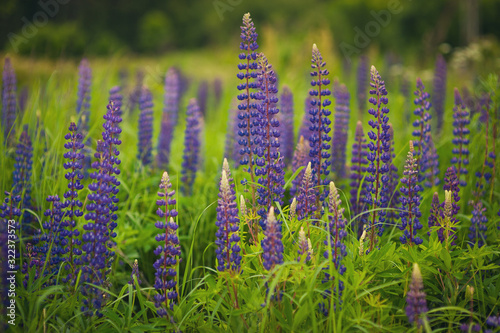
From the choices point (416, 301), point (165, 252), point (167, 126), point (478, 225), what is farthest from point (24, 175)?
point (478, 225)

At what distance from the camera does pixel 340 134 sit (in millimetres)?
4594

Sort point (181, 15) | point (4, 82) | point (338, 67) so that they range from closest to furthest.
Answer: point (4, 82) < point (338, 67) < point (181, 15)

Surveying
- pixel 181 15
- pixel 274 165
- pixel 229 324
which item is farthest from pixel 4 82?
pixel 181 15

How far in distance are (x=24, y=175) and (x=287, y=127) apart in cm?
276

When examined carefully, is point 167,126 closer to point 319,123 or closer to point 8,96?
point 8,96

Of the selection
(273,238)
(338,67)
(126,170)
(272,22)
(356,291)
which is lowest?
(356,291)

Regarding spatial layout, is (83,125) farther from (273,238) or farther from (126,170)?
(273,238)

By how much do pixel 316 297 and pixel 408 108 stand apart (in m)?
5.74

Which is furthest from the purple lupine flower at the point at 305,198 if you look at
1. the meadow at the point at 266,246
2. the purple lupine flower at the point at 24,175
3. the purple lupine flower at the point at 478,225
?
the purple lupine flower at the point at 24,175

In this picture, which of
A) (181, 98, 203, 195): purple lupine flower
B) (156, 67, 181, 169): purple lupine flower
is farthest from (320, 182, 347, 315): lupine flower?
(156, 67, 181, 169): purple lupine flower

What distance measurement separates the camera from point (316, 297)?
261 centimetres

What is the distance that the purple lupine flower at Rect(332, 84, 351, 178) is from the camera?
14.7 feet

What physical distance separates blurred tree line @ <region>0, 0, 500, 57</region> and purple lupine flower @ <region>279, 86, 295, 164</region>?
7.61 metres

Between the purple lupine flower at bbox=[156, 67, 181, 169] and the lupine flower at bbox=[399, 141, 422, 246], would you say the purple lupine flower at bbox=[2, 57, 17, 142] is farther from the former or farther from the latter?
the lupine flower at bbox=[399, 141, 422, 246]
